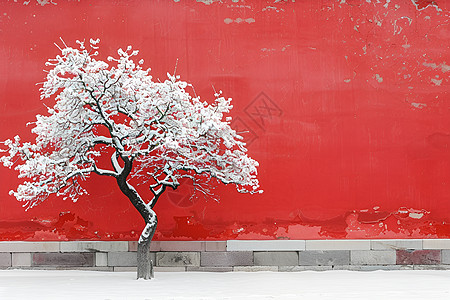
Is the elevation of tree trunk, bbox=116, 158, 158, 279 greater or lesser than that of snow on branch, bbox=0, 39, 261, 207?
lesser

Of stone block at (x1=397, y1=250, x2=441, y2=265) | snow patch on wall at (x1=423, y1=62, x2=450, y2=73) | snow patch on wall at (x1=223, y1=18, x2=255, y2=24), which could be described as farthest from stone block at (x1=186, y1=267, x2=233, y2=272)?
snow patch on wall at (x1=423, y1=62, x2=450, y2=73)

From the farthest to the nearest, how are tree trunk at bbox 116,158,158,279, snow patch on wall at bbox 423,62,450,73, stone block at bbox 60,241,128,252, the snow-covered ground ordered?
snow patch on wall at bbox 423,62,450,73, stone block at bbox 60,241,128,252, tree trunk at bbox 116,158,158,279, the snow-covered ground

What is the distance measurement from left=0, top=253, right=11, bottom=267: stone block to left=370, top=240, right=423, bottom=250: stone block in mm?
5192

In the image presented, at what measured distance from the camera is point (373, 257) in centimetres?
682

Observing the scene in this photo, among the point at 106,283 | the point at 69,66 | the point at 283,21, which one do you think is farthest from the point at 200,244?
the point at 283,21

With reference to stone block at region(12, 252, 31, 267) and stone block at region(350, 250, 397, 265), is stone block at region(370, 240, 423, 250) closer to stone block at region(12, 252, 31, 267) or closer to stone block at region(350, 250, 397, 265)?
stone block at region(350, 250, 397, 265)

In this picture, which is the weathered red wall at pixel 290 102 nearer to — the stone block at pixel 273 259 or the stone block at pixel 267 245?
the stone block at pixel 267 245

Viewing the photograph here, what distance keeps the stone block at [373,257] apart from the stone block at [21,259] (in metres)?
4.61

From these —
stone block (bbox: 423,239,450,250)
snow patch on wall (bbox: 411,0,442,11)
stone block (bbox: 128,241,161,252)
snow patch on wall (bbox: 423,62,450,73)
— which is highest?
snow patch on wall (bbox: 411,0,442,11)

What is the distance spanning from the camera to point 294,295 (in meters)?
5.34

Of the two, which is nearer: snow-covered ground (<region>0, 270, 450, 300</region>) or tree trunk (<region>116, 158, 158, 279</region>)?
snow-covered ground (<region>0, 270, 450, 300</region>)

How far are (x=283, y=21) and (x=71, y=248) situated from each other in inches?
177

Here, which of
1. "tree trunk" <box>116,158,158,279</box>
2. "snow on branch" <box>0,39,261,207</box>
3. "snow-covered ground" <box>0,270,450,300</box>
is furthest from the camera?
"tree trunk" <box>116,158,158,279</box>

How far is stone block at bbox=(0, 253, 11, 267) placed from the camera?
267 inches
